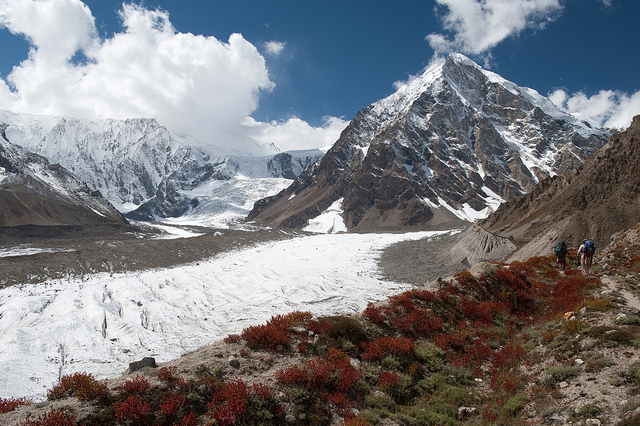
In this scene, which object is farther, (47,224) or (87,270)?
(47,224)

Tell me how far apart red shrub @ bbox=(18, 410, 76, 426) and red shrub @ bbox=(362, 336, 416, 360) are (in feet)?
21.9

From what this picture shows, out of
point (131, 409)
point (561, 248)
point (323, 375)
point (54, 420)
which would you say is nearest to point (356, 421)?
point (323, 375)

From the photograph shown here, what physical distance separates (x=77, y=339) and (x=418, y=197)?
617 feet

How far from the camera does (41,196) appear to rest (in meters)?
145

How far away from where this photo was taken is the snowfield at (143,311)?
21.7m

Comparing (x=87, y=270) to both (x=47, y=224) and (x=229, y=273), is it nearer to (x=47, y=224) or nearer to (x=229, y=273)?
(x=229, y=273)

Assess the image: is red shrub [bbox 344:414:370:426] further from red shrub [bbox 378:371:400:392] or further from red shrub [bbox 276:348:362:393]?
red shrub [bbox 378:371:400:392]

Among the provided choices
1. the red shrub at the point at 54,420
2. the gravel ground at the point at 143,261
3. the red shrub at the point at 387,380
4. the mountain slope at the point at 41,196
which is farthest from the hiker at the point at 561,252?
the mountain slope at the point at 41,196

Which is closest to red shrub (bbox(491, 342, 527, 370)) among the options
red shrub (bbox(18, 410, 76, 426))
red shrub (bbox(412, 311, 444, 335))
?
red shrub (bbox(412, 311, 444, 335))

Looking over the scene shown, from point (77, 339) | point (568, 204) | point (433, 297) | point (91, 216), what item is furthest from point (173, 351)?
point (91, 216)

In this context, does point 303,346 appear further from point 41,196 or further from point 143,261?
point 41,196

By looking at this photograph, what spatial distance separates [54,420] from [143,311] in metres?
28.6

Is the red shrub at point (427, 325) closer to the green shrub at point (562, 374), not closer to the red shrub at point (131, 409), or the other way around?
the green shrub at point (562, 374)

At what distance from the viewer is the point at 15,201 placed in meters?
127
